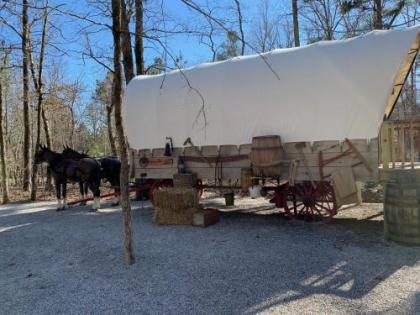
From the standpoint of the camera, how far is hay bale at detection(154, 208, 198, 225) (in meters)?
7.48

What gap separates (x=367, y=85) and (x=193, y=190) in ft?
12.2

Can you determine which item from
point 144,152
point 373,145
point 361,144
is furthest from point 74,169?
point 373,145

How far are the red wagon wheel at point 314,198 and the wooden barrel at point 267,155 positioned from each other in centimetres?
73

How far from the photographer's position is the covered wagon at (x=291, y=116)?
6098 mm

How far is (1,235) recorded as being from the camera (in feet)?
24.0

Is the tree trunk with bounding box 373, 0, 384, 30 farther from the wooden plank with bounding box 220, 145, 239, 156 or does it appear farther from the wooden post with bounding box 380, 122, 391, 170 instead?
the wooden plank with bounding box 220, 145, 239, 156

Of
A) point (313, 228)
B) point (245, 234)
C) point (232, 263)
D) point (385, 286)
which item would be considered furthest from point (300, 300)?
point (313, 228)

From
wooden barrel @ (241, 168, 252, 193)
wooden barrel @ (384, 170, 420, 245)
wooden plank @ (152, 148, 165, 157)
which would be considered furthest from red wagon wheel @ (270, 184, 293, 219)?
wooden plank @ (152, 148, 165, 157)

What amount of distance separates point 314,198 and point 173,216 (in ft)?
9.19

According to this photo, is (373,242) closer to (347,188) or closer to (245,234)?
(347,188)

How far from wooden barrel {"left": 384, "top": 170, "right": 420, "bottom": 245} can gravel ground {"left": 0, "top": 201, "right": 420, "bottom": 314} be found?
0.65 feet

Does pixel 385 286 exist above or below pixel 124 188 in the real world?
below

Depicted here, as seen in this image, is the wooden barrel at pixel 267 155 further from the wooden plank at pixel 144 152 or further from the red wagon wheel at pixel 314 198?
the wooden plank at pixel 144 152

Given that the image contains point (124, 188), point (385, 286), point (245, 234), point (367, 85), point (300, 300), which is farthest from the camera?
point (245, 234)
